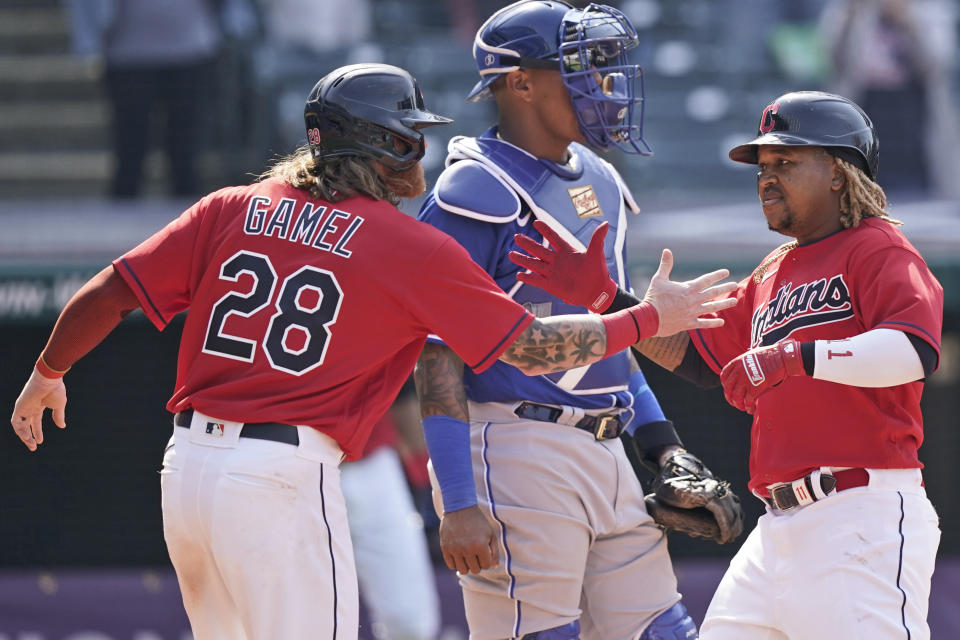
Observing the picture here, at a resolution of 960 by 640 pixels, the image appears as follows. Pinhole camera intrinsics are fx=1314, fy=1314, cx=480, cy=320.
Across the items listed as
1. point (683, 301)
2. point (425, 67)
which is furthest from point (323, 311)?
point (425, 67)

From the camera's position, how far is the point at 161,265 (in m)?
2.88

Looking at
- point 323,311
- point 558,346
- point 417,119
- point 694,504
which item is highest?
point 417,119

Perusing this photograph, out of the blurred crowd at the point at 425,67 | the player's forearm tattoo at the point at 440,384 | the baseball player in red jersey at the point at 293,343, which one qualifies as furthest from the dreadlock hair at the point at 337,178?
the blurred crowd at the point at 425,67

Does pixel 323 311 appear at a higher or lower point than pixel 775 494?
higher

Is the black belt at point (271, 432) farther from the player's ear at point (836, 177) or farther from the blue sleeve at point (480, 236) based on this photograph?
the player's ear at point (836, 177)

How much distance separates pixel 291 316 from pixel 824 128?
1270mm

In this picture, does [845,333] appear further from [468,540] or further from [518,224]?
[468,540]

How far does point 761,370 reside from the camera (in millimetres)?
2750

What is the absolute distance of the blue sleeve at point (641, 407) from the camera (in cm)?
341

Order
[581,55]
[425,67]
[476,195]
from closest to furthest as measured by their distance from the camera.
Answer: [476,195]
[581,55]
[425,67]

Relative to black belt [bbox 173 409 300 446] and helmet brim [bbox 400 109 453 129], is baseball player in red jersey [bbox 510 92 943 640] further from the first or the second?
black belt [bbox 173 409 300 446]

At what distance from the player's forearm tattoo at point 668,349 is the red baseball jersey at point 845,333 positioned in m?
0.30

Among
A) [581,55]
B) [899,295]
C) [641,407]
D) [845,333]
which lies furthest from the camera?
[641,407]

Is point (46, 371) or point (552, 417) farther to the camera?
point (552, 417)
